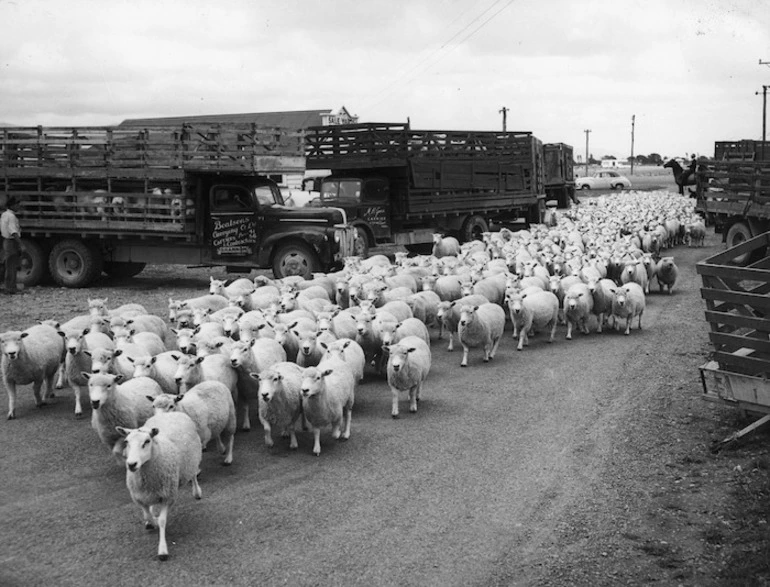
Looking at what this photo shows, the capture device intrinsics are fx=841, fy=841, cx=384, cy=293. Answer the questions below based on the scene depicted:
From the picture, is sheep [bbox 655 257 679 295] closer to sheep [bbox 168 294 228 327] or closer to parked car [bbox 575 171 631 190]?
sheep [bbox 168 294 228 327]

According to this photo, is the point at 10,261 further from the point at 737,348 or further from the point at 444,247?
the point at 737,348

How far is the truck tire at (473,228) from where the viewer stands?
28.8 meters

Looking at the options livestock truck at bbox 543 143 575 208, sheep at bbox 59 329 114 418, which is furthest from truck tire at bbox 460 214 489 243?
sheep at bbox 59 329 114 418

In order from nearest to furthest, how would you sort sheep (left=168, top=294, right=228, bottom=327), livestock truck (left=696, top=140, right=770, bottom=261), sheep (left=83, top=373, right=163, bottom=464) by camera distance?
sheep (left=83, top=373, right=163, bottom=464)
sheep (left=168, top=294, right=228, bottom=327)
livestock truck (left=696, top=140, right=770, bottom=261)

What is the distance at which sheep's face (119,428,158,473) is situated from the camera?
6.82 m

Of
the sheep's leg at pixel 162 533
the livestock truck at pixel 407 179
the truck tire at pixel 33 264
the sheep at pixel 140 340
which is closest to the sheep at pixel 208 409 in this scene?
the sheep's leg at pixel 162 533

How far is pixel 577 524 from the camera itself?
24.5 feet

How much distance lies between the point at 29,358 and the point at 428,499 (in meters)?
5.90

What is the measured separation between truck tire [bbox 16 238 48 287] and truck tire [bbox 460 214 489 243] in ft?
44.4

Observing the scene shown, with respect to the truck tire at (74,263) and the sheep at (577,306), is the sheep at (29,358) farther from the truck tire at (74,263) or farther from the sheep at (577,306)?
the truck tire at (74,263)

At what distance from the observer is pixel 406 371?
10992 mm

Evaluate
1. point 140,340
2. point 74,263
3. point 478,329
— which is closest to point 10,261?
point 74,263

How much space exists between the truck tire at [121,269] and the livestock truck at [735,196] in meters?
16.5

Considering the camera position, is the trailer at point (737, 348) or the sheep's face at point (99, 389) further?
the trailer at point (737, 348)
